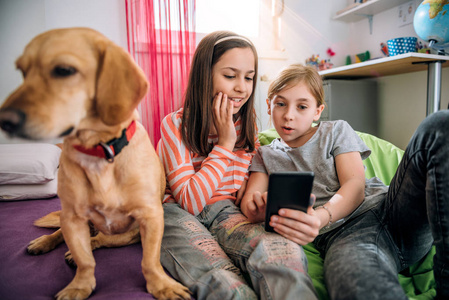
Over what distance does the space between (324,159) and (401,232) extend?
31 centimetres

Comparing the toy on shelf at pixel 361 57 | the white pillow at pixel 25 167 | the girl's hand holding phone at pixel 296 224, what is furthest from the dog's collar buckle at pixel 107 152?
the toy on shelf at pixel 361 57

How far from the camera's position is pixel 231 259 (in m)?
0.87

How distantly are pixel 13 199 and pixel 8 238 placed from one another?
0.57 m

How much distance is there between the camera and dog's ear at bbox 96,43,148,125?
56cm

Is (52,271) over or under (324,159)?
under

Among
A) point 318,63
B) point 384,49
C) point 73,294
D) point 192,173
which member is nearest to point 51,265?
point 73,294

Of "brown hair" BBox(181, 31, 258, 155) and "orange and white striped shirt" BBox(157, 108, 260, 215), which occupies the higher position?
"brown hair" BBox(181, 31, 258, 155)

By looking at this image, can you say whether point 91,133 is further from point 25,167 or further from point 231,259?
point 25,167

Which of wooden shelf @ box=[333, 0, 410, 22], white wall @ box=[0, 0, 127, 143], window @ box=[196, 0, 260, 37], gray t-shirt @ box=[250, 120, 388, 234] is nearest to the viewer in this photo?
gray t-shirt @ box=[250, 120, 388, 234]

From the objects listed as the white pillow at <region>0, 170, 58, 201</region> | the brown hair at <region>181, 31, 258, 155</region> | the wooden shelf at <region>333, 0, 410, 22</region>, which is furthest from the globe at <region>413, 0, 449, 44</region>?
the white pillow at <region>0, 170, 58, 201</region>

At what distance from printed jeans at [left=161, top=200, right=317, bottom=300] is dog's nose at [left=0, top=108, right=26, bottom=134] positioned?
19.6 inches

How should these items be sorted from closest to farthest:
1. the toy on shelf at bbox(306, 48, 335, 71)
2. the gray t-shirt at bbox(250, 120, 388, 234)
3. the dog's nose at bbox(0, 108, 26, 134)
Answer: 1. the dog's nose at bbox(0, 108, 26, 134)
2. the gray t-shirt at bbox(250, 120, 388, 234)
3. the toy on shelf at bbox(306, 48, 335, 71)

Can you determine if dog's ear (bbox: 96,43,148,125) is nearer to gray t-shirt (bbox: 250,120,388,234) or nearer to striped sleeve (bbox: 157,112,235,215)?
striped sleeve (bbox: 157,112,235,215)

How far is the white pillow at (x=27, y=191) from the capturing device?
1461 mm
